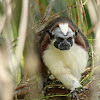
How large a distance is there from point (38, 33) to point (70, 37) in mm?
902

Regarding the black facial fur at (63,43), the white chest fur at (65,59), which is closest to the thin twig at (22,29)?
the black facial fur at (63,43)

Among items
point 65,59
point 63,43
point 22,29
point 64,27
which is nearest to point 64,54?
point 65,59

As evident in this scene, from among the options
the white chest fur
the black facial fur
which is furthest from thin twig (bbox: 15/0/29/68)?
the white chest fur

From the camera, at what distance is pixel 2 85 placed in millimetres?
1585

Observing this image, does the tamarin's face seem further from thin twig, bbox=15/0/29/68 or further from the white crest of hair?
thin twig, bbox=15/0/29/68

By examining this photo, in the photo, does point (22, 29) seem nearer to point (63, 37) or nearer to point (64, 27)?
point (63, 37)

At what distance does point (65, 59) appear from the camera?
324 cm

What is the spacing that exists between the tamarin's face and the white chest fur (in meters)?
0.16

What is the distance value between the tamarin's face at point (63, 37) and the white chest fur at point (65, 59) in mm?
161

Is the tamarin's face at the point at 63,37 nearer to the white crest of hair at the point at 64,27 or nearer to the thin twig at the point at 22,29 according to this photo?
the white crest of hair at the point at 64,27

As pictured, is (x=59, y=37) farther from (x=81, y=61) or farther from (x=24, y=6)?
(x=24, y=6)

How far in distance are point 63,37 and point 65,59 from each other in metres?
0.39

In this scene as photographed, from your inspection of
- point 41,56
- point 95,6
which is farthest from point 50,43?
point 95,6

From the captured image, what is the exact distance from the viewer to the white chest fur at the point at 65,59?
3.23m
